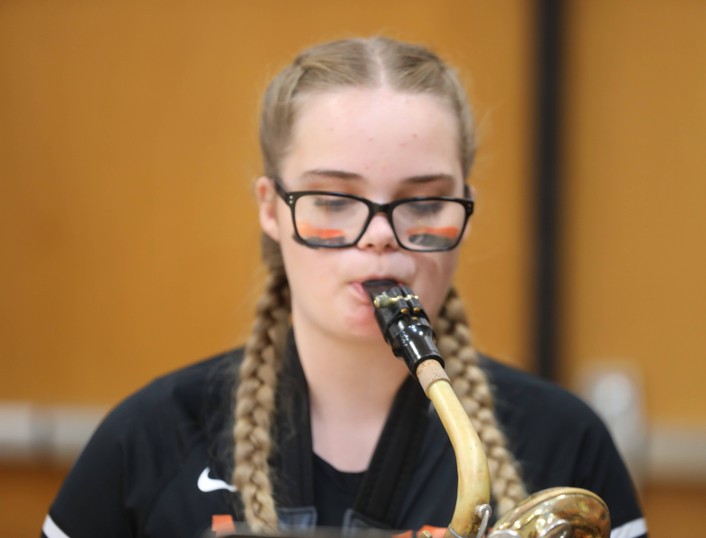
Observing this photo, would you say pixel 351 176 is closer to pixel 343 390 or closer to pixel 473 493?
→ pixel 343 390

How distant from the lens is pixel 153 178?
110 inches

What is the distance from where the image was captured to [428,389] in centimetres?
125

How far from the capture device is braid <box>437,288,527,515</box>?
1.50 meters

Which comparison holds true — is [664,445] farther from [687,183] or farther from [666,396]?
[687,183]

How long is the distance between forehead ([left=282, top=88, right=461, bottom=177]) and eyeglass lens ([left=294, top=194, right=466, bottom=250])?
5cm

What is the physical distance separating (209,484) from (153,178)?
1.41 meters

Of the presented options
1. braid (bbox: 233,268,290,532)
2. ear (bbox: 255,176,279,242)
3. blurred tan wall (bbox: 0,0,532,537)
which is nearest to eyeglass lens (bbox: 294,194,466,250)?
ear (bbox: 255,176,279,242)

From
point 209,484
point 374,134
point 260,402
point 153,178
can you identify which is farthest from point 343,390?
point 153,178

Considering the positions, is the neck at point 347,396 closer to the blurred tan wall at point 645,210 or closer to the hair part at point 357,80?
the hair part at point 357,80

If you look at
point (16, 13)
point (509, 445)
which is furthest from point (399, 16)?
point (509, 445)

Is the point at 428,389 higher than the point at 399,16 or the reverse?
the reverse

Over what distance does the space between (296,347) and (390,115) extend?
0.38 metres

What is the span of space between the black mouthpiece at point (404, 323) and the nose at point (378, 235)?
0.17ft

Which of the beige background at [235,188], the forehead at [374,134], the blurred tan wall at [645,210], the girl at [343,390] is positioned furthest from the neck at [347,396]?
the blurred tan wall at [645,210]
